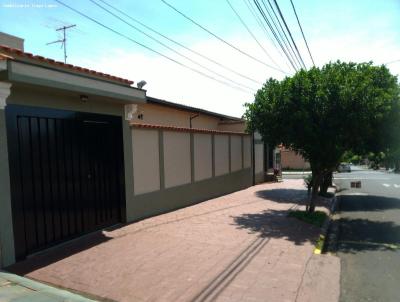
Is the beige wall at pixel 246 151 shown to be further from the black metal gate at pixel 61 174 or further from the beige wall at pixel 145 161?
the black metal gate at pixel 61 174

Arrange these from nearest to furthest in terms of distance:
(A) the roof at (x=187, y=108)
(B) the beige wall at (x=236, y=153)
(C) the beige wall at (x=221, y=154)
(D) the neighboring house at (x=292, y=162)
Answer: (A) the roof at (x=187, y=108) → (C) the beige wall at (x=221, y=154) → (B) the beige wall at (x=236, y=153) → (D) the neighboring house at (x=292, y=162)

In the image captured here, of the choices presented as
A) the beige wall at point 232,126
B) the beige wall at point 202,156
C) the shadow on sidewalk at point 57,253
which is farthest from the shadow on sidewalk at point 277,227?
the beige wall at point 232,126

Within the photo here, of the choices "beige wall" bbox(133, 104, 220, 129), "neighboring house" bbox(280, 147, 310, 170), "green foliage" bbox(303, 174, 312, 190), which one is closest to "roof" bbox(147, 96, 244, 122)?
"beige wall" bbox(133, 104, 220, 129)

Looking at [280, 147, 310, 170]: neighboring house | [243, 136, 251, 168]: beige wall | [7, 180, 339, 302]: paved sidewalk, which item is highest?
[243, 136, 251, 168]: beige wall

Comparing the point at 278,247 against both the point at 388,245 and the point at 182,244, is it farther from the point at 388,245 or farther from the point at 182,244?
the point at 388,245

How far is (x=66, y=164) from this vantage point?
6695 millimetres

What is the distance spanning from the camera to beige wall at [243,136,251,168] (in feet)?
57.5

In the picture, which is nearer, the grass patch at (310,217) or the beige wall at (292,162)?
the grass patch at (310,217)

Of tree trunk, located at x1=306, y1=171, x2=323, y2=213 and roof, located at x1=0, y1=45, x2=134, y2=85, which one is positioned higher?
roof, located at x1=0, y1=45, x2=134, y2=85

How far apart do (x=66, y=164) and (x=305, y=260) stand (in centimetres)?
464

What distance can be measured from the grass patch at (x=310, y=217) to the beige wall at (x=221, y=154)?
14.6ft

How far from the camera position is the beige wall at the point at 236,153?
15995 millimetres

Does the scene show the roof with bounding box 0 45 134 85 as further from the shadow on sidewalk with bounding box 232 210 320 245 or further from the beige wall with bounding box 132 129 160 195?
the shadow on sidewalk with bounding box 232 210 320 245

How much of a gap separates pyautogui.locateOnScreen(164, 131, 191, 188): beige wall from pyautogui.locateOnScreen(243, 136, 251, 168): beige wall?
6.21 meters
